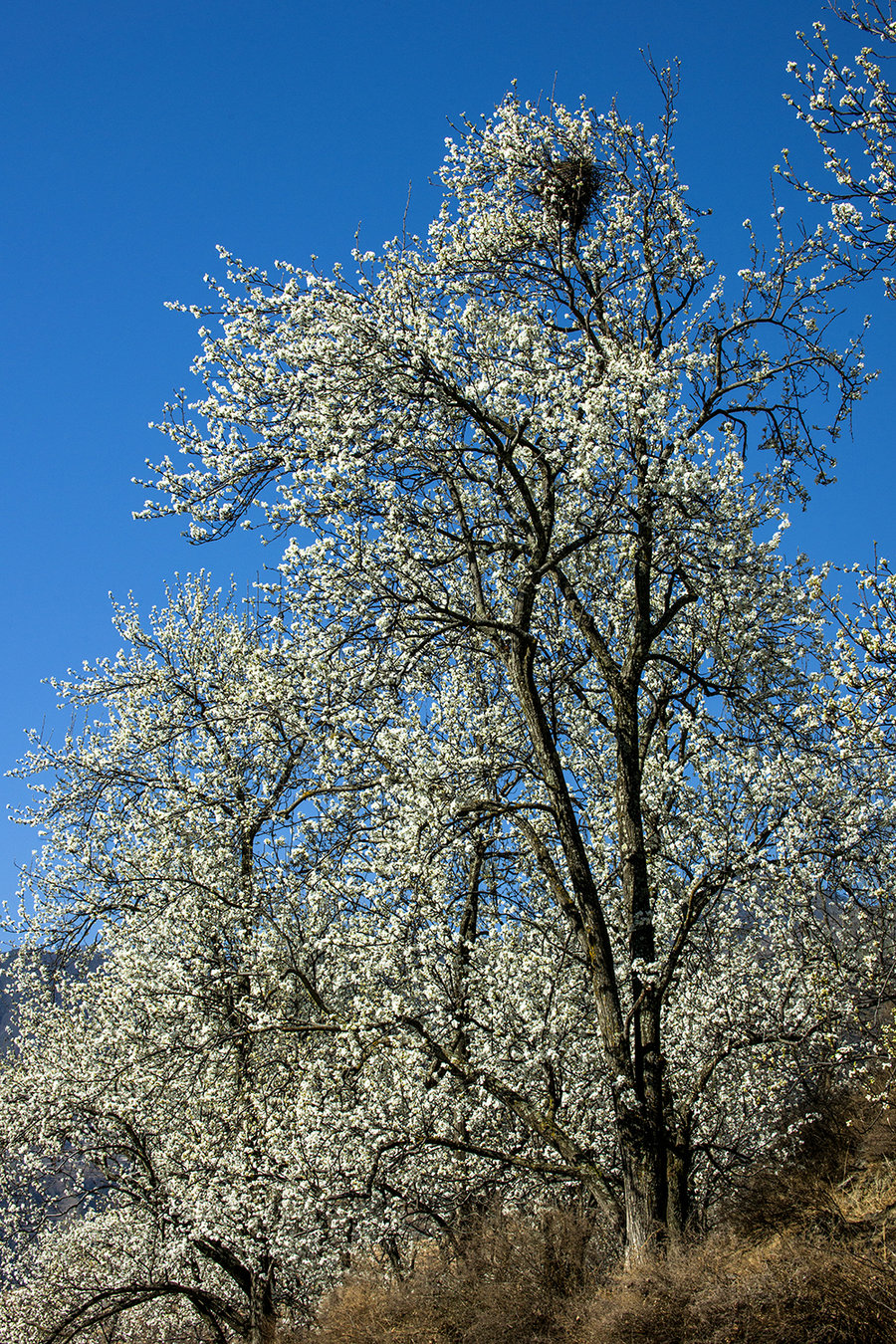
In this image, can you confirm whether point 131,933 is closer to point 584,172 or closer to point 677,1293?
point 677,1293

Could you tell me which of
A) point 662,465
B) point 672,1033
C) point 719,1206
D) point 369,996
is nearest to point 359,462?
point 662,465

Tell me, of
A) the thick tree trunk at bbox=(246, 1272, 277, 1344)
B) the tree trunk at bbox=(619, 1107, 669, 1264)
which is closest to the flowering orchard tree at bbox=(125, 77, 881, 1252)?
the tree trunk at bbox=(619, 1107, 669, 1264)

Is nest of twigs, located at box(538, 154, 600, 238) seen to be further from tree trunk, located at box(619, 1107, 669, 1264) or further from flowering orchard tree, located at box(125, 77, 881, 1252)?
tree trunk, located at box(619, 1107, 669, 1264)

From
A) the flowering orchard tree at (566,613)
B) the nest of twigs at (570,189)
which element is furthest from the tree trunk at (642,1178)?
the nest of twigs at (570,189)

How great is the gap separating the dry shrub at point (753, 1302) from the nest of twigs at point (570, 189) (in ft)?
33.7

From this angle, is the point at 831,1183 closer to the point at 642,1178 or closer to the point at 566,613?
the point at 642,1178

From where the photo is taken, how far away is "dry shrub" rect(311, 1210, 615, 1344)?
833 centimetres

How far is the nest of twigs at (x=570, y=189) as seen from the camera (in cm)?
1039

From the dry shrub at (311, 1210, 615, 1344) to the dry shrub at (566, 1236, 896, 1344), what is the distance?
3.49 ft

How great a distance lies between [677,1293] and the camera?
23.1 feet

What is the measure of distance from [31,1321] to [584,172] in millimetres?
19753

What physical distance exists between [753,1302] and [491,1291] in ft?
8.91

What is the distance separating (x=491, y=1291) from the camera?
28.0ft

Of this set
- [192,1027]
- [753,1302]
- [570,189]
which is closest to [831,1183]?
[753,1302]
